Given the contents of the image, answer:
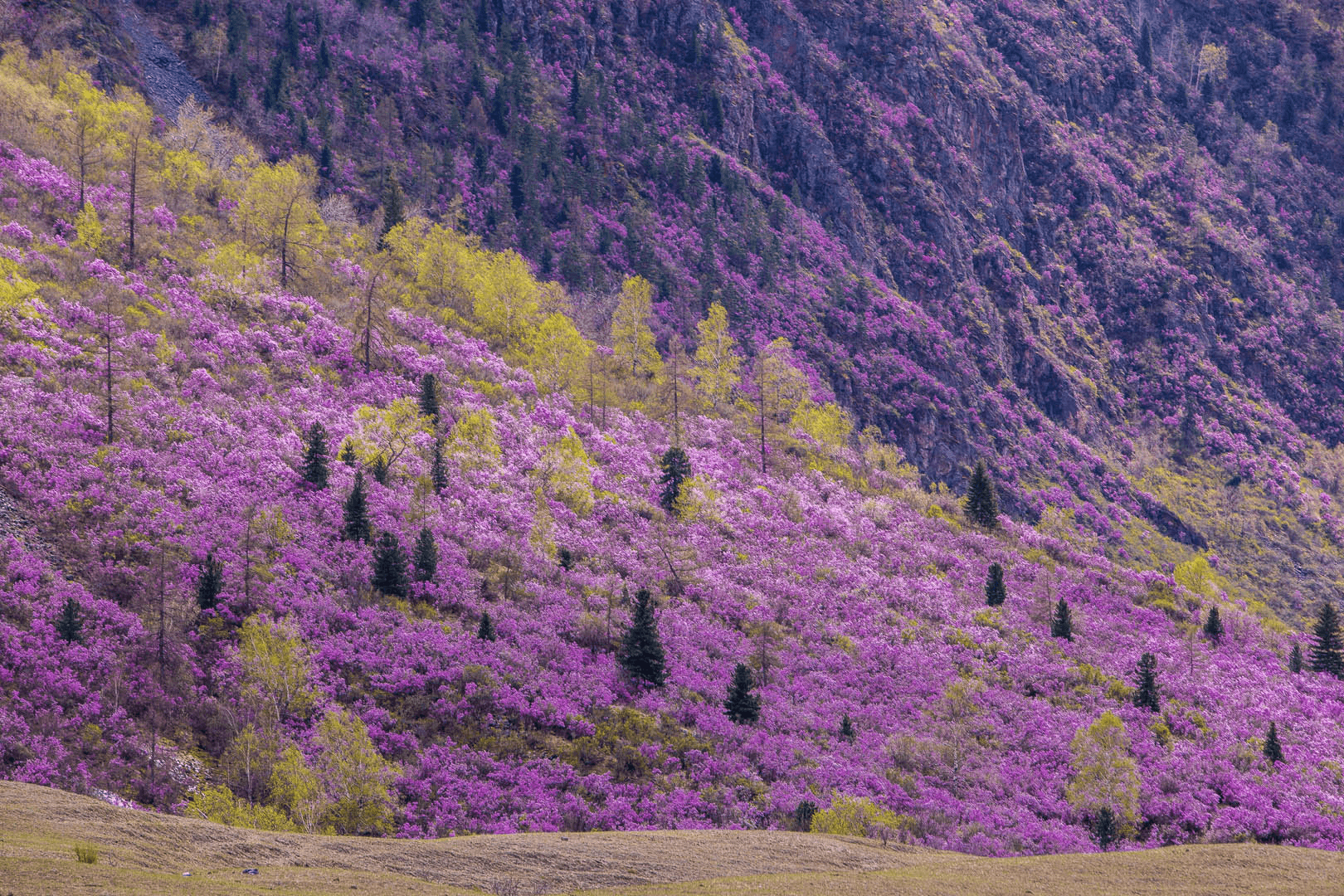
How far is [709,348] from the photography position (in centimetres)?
10950

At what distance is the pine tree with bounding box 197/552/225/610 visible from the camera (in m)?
50.9

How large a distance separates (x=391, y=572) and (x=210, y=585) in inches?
361

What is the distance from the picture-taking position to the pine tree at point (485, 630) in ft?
182

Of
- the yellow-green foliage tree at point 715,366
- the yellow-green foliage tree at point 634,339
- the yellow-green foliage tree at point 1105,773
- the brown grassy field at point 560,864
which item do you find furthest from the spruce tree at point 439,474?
the yellow-green foliage tree at point 1105,773

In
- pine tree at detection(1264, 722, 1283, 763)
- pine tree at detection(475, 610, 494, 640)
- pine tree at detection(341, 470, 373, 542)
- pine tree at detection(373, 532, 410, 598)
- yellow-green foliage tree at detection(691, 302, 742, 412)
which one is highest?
yellow-green foliage tree at detection(691, 302, 742, 412)

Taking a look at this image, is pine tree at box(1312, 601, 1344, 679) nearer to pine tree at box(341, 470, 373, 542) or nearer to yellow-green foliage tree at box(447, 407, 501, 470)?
yellow-green foliage tree at box(447, 407, 501, 470)

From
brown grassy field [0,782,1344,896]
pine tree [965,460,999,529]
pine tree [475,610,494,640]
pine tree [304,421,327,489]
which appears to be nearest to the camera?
brown grassy field [0,782,1344,896]

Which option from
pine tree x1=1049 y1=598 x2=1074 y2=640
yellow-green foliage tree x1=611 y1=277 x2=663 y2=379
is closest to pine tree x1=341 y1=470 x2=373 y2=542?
pine tree x1=1049 y1=598 x2=1074 y2=640

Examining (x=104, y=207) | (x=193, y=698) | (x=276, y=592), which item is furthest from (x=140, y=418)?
(x=104, y=207)

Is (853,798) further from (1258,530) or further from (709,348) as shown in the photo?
(1258,530)

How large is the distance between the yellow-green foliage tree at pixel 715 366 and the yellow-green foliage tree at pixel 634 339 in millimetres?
4413

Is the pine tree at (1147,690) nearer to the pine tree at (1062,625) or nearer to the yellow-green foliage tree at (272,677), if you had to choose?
the pine tree at (1062,625)

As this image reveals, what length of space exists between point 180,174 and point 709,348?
50.3m

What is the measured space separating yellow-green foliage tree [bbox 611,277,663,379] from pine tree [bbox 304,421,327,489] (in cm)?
4222
